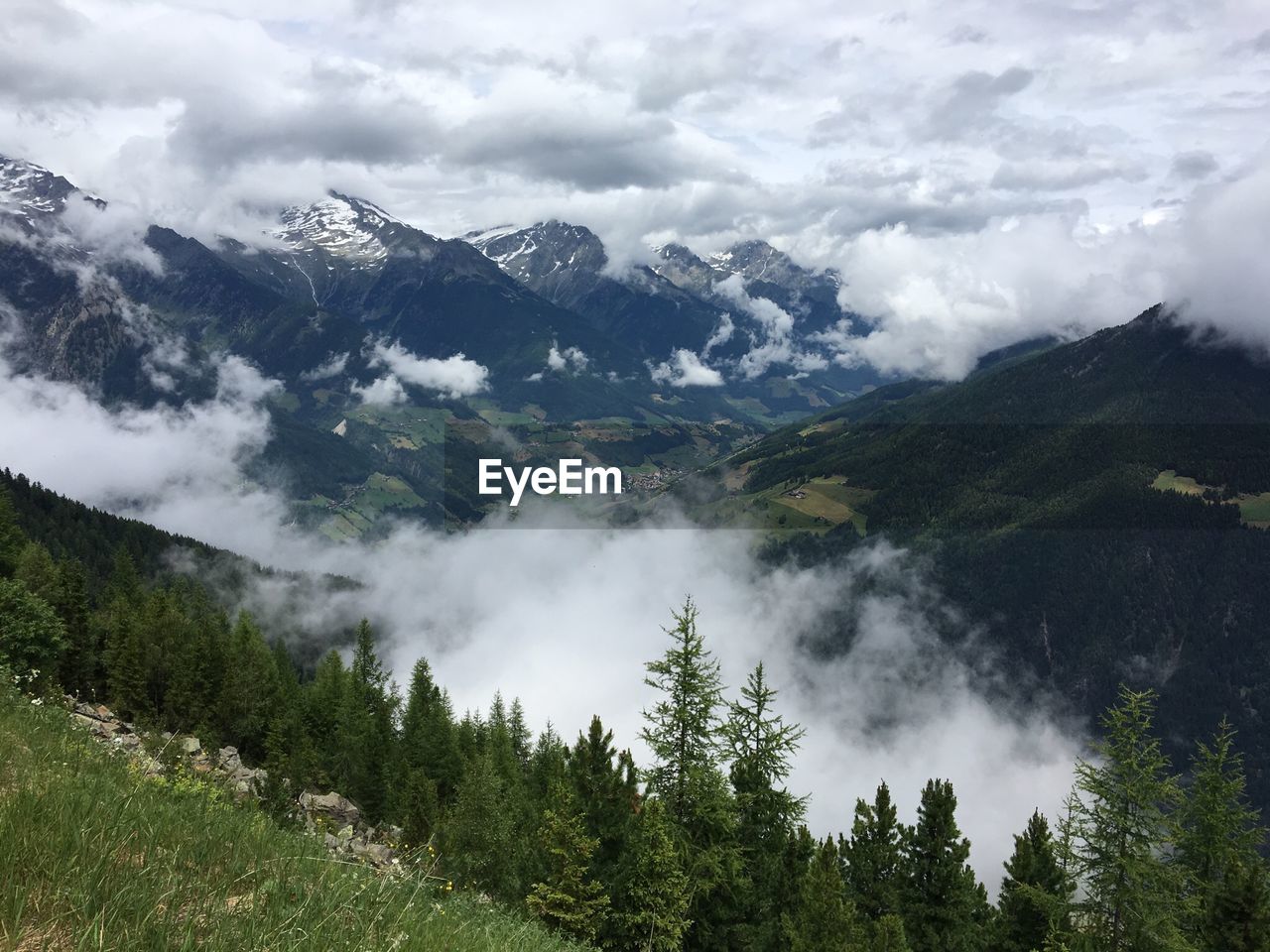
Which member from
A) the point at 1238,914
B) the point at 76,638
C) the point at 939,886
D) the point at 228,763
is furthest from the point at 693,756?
the point at 76,638

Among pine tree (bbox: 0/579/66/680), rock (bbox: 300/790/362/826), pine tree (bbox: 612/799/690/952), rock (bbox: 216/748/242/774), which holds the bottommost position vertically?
rock (bbox: 300/790/362/826)

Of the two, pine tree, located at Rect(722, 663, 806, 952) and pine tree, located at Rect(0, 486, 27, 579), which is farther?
pine tree, located at Rect(0, 486, 27, 579)

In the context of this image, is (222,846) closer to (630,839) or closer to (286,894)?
(286,894)

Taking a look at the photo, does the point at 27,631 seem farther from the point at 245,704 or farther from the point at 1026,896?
the point at 1026,896

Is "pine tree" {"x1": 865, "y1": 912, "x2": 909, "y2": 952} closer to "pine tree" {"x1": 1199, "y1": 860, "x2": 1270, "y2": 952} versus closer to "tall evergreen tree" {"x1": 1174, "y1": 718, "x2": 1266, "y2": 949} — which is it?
"tall evergreen tree" {"x1": 1174, "y1": 718, "x2": 1266, "y2": 949}

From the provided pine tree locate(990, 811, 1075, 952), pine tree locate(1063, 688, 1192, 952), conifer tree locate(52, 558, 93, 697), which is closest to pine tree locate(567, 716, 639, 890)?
pine tree locate(1063, 688, 1192, 952)

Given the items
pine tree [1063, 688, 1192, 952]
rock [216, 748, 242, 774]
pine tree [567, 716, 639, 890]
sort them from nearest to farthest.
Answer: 1. rock [216, 748, 242, 774]
2. pine tree [1063, 688, 1192, 952]
3. pine tree [567, 716, 639, 890]

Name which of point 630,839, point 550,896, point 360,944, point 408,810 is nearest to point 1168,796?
point 630,839

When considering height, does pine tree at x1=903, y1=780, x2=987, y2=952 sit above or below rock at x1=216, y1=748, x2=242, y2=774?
below
